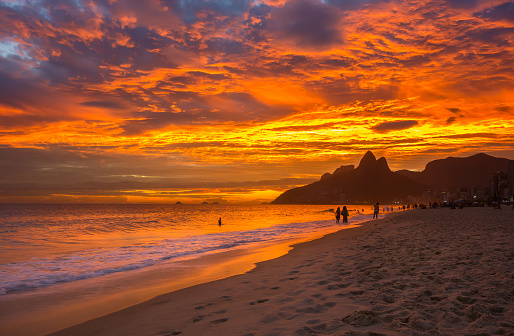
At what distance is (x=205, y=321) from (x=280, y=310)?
4.78 feet

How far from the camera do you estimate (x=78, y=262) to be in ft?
51.1

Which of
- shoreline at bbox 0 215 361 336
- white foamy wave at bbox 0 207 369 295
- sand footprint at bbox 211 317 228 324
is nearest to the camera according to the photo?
sand footprint at bbox 211 317 228 324

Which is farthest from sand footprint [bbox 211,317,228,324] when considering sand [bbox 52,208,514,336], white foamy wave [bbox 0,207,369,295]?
white foamy wave [bbox 0,207,369,295]

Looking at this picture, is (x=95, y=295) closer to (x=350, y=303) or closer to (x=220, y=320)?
(x=220, y=320)

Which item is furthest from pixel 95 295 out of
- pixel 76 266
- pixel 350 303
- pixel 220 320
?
pixel 350 303

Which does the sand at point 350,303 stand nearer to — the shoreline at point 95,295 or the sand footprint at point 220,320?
the sand footprint at point 220,320

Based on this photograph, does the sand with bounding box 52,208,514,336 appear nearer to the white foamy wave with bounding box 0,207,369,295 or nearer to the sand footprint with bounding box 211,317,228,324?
the sand footprint with bounding box 211,317,228,324

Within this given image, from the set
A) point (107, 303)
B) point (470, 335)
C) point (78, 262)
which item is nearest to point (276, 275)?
point (107, 303)

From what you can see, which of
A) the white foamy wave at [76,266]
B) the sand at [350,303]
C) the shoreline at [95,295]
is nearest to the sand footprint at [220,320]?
the sand at [350,303]

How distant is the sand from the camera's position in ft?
16.7

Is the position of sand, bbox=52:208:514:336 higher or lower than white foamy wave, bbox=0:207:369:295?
higher

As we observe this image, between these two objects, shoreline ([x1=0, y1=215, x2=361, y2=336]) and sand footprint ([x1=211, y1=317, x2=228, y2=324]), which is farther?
shoreline ([x1=0, y1=215, x2=361, y2=336])

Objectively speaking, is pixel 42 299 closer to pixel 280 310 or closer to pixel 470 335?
pixel 280 310

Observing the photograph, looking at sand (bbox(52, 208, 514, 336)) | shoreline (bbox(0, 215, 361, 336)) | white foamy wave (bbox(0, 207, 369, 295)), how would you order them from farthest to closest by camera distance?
1. white foamy wave (bbox(0, 207, 369, 295))
2. shoreline (bbox(0, 215, 361, 336))
3. sand (bbox(52, 208, 514, 336))
